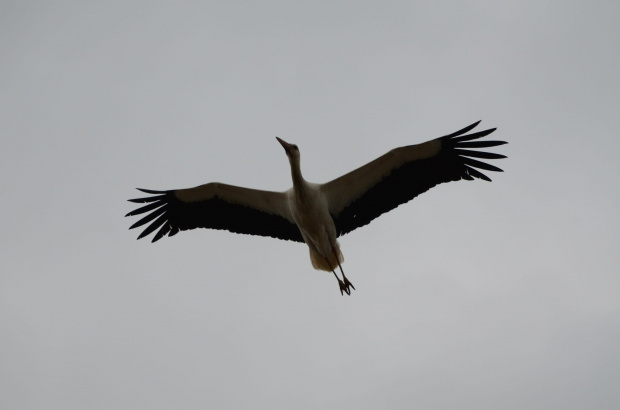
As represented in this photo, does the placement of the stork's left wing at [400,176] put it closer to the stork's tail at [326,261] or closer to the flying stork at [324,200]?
the flying stork at [324,200]

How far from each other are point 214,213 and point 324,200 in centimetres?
168

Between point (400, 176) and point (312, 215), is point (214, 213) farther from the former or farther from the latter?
point (400, 176)

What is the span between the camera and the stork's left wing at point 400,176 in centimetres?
1027

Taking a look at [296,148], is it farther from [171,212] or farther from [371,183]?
[171,212]

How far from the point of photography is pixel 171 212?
11.2 metres

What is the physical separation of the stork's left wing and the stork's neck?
517 mm

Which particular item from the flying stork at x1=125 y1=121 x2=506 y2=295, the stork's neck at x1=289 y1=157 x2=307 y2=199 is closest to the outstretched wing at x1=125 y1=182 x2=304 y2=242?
the flying stork at x1=125 y1=121 x2=506 y2=295

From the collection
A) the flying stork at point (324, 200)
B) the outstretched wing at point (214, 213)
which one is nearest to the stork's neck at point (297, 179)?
the flying stork at point (324, 200)

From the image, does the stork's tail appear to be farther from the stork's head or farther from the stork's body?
the stork's head

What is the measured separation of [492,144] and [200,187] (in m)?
4.04

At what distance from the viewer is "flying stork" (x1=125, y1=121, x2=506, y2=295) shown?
10266mm

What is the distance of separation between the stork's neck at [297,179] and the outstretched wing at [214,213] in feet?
2.66

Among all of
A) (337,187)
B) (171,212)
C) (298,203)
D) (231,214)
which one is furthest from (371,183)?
(171,212)

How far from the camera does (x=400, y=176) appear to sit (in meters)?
10.5
